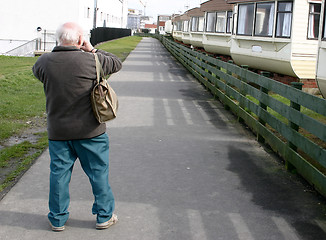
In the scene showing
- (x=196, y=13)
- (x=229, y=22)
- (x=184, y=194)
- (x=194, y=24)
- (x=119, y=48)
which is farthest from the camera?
(x=119, y=48)

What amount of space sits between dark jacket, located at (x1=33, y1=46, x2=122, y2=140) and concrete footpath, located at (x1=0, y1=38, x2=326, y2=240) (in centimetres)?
89

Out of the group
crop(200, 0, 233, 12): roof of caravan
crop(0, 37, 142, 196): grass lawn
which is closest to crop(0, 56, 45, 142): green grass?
crop(0, 37, 142, 196): grass lawn

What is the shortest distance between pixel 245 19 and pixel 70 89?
12.4 metres

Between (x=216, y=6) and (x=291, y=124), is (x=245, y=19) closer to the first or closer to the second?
(x=216, y=6)

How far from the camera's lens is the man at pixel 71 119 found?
4242 millimetres

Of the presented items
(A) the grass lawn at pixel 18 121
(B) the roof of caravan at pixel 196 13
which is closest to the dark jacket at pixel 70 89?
(A) the grass lawn at pixel 18 121

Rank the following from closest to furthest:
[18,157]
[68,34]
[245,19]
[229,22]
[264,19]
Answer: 1. [68,34]
2. [18,157]
3. [264,19]
4. [245,19]
5. [229,22]

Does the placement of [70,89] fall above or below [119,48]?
below

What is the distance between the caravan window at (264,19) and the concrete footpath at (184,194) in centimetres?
563

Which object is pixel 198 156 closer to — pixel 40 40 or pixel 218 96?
pixel 218 96

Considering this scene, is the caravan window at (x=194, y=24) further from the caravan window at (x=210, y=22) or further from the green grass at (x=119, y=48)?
the caravan window at (x=210, y=22)

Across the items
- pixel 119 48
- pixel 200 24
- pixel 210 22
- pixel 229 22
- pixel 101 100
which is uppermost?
pixel 200 24

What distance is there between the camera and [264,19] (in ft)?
47.7

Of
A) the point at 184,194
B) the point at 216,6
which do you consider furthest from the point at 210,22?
the point at 184,194
